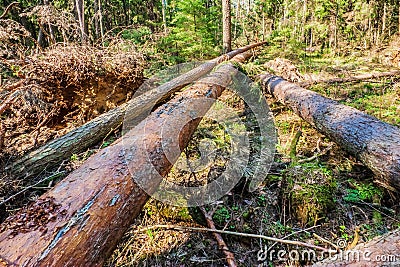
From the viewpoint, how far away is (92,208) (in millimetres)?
1413

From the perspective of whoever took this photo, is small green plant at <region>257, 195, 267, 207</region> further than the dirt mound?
No

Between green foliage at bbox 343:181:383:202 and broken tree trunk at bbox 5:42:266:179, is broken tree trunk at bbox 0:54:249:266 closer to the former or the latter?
broken tree trunk at bbox 5:42:266:179

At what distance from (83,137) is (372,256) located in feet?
11.8

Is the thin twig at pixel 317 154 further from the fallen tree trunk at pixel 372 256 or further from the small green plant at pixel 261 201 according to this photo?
the fallen tree trunk at pixel 372 256

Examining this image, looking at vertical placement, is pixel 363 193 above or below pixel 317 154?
below

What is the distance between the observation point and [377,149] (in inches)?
96.3

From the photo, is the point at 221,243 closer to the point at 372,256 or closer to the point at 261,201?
the point at 261,201

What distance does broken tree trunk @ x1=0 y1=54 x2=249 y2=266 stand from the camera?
1.18 metres

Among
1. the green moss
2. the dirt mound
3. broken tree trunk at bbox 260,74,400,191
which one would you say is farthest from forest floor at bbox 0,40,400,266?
the dirt mound

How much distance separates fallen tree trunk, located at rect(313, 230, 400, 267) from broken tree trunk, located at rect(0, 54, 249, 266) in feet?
4.01

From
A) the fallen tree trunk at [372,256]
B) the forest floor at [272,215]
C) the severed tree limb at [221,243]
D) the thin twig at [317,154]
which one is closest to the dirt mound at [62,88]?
the forest floor at [272,215]

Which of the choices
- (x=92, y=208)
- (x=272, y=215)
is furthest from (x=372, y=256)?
(x=92, y=208)

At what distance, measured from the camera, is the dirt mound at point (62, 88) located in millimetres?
4004

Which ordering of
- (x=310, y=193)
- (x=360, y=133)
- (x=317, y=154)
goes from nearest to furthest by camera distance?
(x=310, y=193) → (x=360, y=133) → (x=317, y=154)
